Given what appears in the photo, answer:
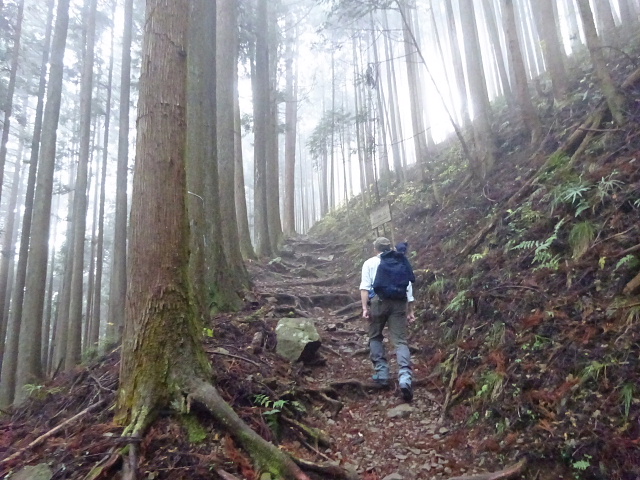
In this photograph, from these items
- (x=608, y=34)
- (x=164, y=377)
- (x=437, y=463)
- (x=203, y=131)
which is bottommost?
(x=437, y=463)

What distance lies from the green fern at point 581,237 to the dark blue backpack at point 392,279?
2050 mm

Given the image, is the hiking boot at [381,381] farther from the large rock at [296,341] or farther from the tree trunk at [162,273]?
the tree trunk at [162,273]

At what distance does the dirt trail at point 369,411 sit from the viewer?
4.06 meters

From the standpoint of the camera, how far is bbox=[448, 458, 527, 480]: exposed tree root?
3.41 metres

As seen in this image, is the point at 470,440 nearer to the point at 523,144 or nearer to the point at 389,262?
the point at 389,262

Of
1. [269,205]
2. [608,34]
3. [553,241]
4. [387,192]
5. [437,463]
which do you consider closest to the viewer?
[437,463]

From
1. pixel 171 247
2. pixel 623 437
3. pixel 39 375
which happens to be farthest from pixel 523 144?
pixel 39 375

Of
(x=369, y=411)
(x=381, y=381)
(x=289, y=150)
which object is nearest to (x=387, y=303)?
(x=381, y=381)

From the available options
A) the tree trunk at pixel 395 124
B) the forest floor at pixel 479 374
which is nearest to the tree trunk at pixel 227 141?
the forest floor at pixel 479 374

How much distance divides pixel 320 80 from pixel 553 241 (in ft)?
106

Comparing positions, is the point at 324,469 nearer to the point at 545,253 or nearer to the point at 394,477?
the point at 394,477

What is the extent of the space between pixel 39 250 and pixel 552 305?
1089 centimetres

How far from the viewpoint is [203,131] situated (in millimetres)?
7184

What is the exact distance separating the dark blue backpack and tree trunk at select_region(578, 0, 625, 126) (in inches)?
160
